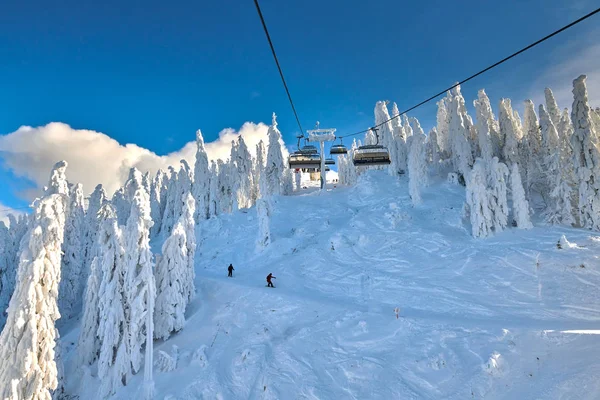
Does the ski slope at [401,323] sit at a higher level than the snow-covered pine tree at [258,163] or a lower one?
lower

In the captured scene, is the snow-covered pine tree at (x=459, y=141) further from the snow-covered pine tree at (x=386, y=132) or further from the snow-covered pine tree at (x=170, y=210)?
the snow-covered pine tree at (x=170, y=210)

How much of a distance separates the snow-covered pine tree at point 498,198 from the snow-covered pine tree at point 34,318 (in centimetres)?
2895

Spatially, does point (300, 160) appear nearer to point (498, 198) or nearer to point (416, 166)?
point (416, 166)

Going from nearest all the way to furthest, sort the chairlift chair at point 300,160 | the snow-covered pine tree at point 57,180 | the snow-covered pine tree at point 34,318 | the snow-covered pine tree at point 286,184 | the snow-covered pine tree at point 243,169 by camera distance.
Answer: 1. the snow-covered pine tree at point 34,318
2. the snow-covered pine tree at point 57,180
3. the chairlift chair at point 300,160
4. the snow-covered pine tree at point 286,184
5. the snow-covered pine tree at point 243,169

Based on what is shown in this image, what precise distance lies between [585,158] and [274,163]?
132 ft

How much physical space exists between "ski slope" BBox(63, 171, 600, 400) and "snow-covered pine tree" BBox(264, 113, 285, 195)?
76.4 feet

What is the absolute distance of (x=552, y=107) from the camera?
1687 inches

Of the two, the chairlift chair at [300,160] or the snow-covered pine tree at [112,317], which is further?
the chairlift chair at [300,160]

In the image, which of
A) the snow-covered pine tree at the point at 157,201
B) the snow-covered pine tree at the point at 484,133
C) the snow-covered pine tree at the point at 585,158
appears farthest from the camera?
the snow-covered pine tree at the point at 157,201

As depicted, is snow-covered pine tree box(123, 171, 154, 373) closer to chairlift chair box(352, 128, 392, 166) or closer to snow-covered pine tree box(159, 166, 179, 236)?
chairlift chair box(352, 128, 392, 166)

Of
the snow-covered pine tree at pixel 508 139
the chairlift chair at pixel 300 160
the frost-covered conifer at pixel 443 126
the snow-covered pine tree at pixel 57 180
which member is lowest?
the snow-covered pine tree at pixel 57 180

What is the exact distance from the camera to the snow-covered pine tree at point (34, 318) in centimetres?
1136

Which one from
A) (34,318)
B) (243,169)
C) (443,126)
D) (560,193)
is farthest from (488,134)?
(34,318)

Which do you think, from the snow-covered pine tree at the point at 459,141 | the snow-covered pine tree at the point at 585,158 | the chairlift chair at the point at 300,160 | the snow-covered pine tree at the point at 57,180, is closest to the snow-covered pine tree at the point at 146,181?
the snow-covered pine tree at the point at 57,180
